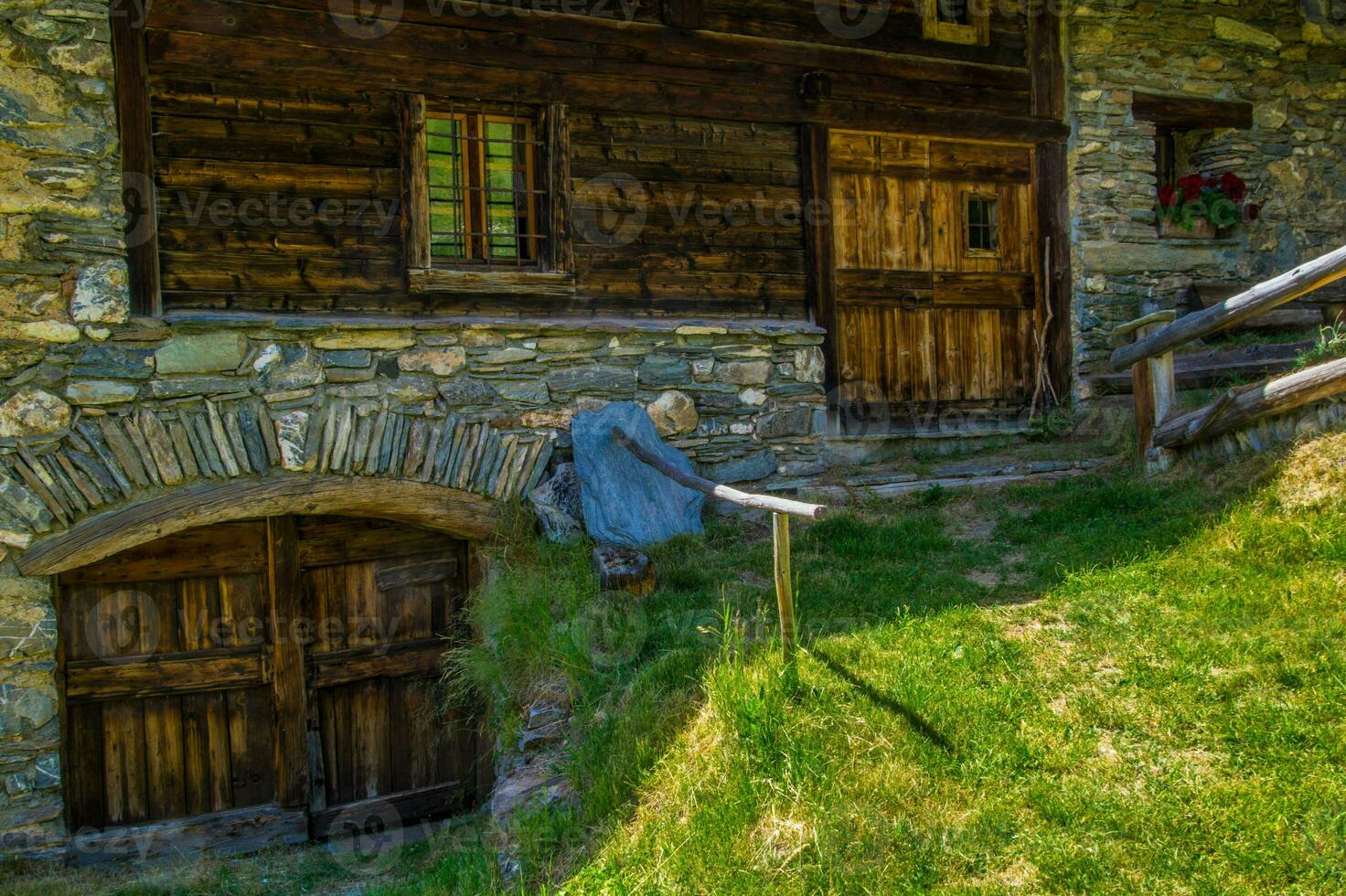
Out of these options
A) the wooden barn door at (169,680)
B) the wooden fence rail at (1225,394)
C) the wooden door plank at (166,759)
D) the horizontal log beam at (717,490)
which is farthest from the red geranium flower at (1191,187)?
the wooden door plank at (166,759)

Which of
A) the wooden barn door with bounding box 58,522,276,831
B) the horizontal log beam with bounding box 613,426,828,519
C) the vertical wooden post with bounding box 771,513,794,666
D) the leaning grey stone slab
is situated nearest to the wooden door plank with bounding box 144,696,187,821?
the wooden barn door with bounding box 58,522,276,831

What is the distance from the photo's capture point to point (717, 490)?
505cm

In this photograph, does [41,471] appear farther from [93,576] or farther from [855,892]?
[855,892]

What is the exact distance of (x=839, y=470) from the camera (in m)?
7.61

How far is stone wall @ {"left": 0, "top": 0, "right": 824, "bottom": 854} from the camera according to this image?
536 centimetres

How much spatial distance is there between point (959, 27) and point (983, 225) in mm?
1599

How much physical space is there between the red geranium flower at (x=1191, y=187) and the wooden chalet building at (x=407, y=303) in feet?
A: 1.88

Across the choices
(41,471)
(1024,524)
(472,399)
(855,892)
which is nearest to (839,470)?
(1024,524)

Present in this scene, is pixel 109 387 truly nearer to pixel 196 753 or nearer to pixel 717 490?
pixel 196 753

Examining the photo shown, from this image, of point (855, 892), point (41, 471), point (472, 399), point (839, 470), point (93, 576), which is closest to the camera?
point (855, 892)

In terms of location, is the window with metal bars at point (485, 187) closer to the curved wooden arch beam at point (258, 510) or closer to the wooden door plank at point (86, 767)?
the curved wooden arch beam at point (258, 510)

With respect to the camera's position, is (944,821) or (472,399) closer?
(944,821)

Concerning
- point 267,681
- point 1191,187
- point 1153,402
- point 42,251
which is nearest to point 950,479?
point 1153,402

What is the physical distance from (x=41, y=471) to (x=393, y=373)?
191 cm
